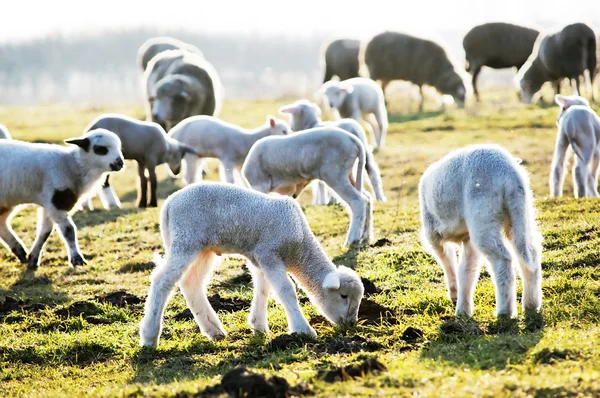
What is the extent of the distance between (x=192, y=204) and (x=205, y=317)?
96cm

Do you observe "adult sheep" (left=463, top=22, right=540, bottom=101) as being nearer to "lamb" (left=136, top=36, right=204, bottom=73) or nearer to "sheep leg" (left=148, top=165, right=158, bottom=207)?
"lamb" (left=136, top=36, right=204, bottom=73)

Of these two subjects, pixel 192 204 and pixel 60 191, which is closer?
pixel 192 204

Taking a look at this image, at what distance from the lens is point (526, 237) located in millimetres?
6980

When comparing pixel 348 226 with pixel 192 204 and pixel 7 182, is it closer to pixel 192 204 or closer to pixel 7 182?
pixel 7 182

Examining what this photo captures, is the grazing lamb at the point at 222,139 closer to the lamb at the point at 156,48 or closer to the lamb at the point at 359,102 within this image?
the lamb at the point at 359,102

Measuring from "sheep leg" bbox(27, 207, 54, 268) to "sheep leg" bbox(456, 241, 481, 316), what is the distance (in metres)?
6.25

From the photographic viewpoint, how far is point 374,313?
8.01 metres

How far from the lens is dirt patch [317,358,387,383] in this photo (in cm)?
571

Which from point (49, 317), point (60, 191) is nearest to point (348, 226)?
point (60, 191)

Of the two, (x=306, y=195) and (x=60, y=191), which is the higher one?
(x=60, y=191)

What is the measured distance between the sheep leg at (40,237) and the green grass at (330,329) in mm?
208

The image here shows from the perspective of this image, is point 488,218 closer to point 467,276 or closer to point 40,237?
point 467,276

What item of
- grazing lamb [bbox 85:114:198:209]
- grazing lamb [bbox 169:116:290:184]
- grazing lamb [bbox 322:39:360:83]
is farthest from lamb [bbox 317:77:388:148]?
grazing lamb [bbox 322:39:360:83]

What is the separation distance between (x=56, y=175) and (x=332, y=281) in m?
5.50
